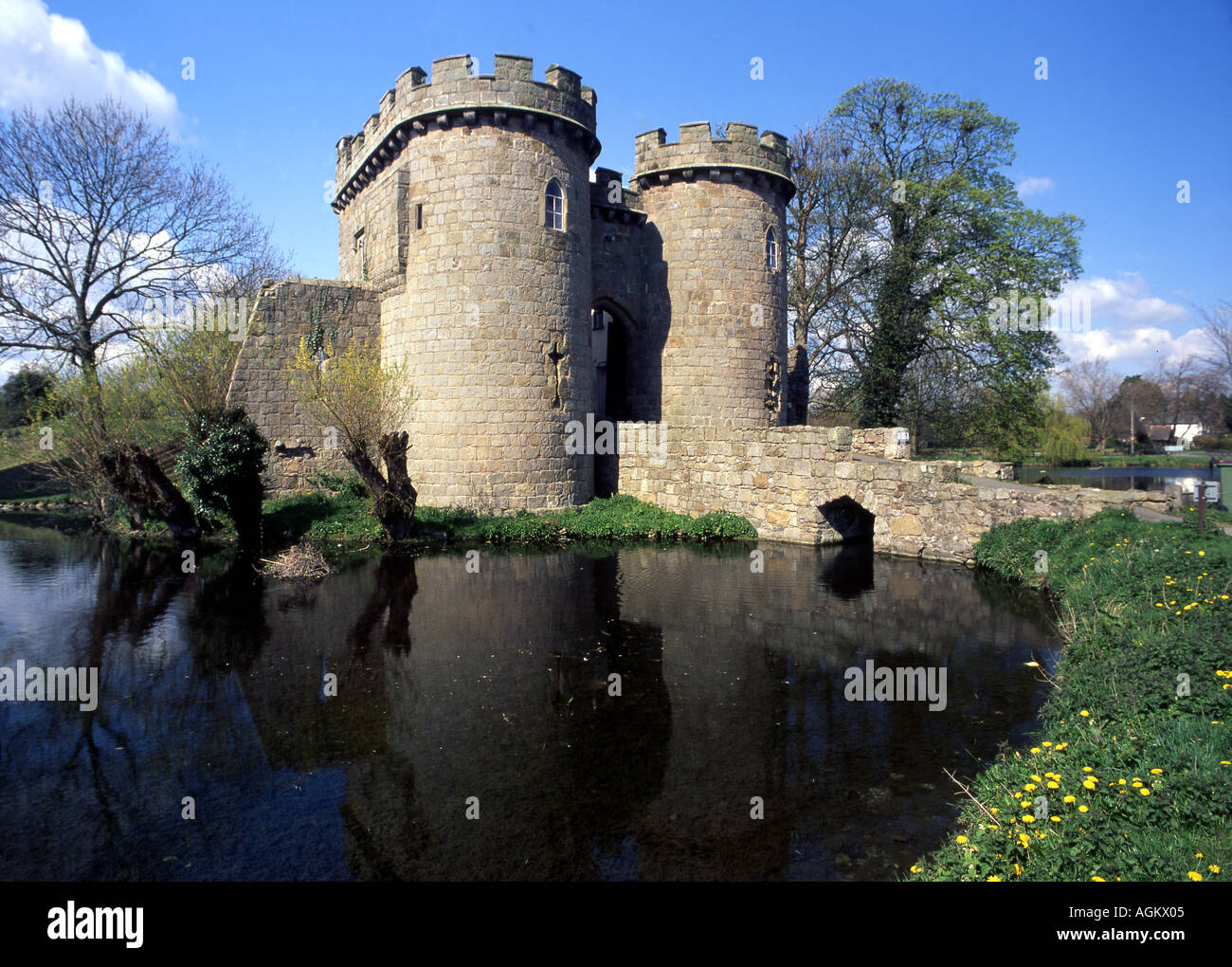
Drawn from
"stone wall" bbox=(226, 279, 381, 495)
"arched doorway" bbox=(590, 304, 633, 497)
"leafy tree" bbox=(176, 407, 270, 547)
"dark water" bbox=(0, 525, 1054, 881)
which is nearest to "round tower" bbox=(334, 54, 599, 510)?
"stone wall" bbox=(226, 279, 381, 495)

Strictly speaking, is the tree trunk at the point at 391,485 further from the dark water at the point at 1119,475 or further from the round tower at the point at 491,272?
the dark water at the point at 1119,475

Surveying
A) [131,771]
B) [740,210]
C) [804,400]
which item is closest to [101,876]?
[131,771]

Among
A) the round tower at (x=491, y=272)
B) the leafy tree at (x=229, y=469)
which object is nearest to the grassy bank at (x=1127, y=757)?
the round tower at (x=491, y=272)

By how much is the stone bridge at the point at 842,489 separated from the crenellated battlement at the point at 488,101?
7.22m

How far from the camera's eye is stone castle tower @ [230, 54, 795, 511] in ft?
52.1

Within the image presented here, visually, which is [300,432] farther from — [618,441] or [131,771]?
[131,771]

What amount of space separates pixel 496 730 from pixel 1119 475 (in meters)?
35.4

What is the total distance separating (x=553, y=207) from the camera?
54.1 feet

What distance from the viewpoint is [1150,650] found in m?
5.87

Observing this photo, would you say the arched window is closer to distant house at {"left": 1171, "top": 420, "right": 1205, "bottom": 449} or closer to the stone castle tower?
the stone castle tower

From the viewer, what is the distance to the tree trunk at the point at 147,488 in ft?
50.5

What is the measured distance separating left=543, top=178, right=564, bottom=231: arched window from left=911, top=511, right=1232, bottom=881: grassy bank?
1276 centimetres
